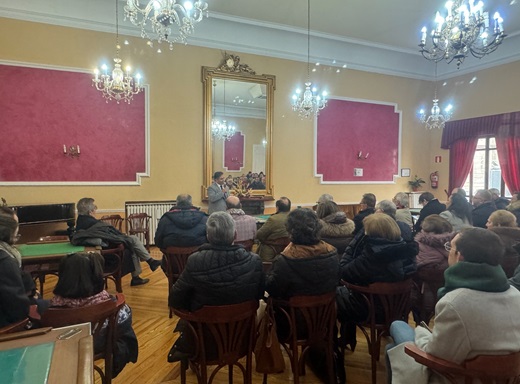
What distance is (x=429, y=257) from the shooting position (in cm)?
252

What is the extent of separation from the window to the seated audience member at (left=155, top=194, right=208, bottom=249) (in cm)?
746

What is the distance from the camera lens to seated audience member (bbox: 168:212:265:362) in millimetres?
1851

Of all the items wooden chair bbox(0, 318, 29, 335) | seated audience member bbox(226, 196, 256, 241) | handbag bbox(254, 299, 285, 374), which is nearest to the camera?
wooden chair bbox(0, 318, 29, 335)

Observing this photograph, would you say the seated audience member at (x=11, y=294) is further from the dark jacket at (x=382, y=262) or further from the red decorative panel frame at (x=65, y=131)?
the red decorative panel frame at (x=65, y=131)

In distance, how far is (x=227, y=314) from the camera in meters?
1.81

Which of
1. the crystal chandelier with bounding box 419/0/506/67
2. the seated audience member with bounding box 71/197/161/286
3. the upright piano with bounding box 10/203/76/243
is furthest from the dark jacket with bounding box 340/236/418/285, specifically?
the upright piano with bounding box 10/203/76/243

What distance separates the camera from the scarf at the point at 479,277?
1.39 metres

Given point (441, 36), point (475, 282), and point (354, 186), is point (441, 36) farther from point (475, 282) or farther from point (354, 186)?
point (354, 186)

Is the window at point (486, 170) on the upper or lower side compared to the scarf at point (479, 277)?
upper

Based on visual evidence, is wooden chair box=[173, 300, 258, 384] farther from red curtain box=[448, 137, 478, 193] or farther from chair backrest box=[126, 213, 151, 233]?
red curtain box=[448, 137, 478, 193]

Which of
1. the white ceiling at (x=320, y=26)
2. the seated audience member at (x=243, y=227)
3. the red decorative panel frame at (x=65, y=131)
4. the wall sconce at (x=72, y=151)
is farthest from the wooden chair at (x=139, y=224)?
the white ceiling at (x=320, y=26)

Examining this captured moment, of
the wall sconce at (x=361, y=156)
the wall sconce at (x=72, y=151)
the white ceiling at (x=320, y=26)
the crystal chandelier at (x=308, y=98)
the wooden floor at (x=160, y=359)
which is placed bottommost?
the wooden floor at (x=160, y=359)

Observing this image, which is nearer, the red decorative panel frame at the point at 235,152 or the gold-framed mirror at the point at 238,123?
Result: the gold-framed mirror at the point at 238,123

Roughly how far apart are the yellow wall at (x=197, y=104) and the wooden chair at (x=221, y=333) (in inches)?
188
